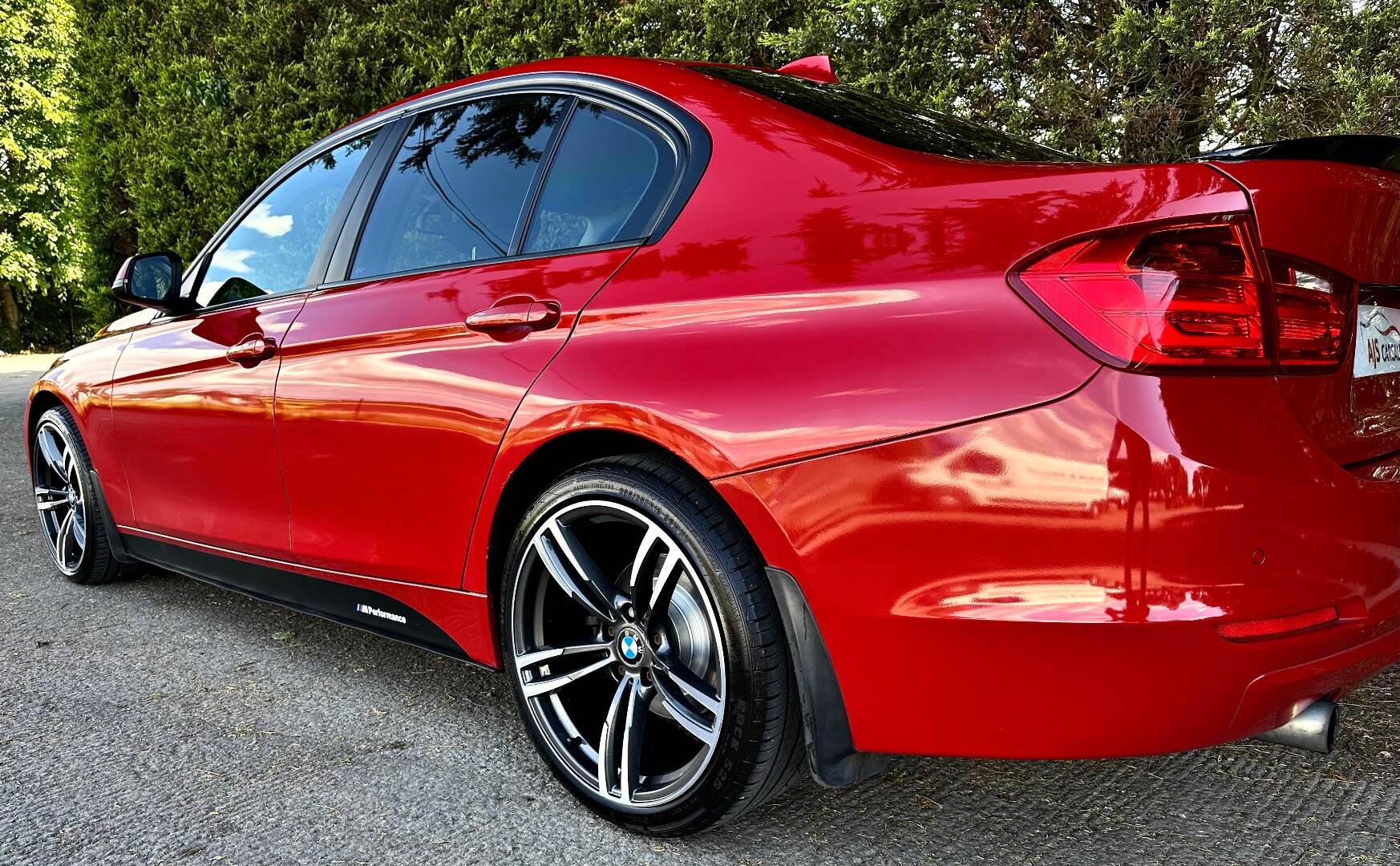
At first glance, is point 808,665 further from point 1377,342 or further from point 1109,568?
point 1377,342

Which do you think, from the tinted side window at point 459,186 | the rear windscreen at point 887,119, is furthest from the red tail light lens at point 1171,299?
the tinted side window at point 459,186

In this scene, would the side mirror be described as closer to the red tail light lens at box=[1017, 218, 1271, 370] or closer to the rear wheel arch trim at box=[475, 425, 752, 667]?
the rear wheel arch trim at box=[475, 425, 752, 667]

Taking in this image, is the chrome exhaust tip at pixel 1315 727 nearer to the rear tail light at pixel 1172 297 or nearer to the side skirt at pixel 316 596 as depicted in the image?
the rear tail light at pixel 1172 297

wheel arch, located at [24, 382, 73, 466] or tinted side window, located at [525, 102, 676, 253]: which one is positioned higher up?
tinted side window, located at [525, 102, 676, 253]

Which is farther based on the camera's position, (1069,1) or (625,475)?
(1069,1)

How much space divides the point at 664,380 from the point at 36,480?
146 inches

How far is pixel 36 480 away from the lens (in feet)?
14.5

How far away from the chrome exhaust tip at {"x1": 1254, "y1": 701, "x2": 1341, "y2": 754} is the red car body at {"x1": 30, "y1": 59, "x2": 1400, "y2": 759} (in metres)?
0.05

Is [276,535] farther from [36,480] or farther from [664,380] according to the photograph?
[36,480]

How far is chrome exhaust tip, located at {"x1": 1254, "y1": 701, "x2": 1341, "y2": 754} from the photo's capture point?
5.48 ft

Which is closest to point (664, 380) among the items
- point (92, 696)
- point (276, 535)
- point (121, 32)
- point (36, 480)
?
point (276, 535)

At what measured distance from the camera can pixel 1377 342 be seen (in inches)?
68.9

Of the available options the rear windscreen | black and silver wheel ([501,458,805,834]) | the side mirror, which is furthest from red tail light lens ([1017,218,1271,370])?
the side mirror

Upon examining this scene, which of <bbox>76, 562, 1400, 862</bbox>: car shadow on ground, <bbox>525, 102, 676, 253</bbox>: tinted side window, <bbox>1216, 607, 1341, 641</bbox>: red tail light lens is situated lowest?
<bbox>76, 562, 1400, 862</bbox>: car shadow on ground
